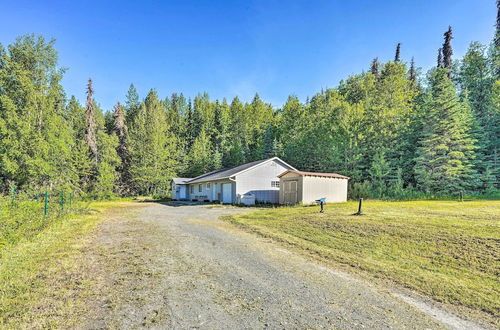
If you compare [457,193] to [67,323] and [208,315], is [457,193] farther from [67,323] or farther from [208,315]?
[67,323]

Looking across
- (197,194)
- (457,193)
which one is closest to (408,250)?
(457,193)

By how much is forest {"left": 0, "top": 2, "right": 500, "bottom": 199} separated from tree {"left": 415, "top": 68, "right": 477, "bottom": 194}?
9cm

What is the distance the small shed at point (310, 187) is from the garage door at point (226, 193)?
470 centimetres

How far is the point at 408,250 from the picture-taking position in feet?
22.0

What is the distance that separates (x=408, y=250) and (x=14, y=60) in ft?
95.5

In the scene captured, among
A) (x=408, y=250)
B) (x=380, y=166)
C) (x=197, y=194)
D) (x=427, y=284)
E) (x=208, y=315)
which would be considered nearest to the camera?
(x=208, y=315)

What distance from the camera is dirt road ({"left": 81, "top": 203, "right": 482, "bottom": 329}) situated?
323 centimetres

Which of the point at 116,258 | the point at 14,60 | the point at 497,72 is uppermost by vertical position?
the point at 497,72

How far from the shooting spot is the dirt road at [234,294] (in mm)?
3229

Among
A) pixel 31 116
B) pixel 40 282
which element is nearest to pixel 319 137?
pixel 31 116

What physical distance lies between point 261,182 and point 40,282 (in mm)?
19632

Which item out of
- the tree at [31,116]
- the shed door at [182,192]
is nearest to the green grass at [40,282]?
the tree at [31,116]

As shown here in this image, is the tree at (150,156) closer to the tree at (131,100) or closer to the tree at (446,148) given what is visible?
the tree at (131,100)

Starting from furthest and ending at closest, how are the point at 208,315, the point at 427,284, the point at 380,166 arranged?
the point at 380,166 → the point at 427,284 → the point at 208,315
